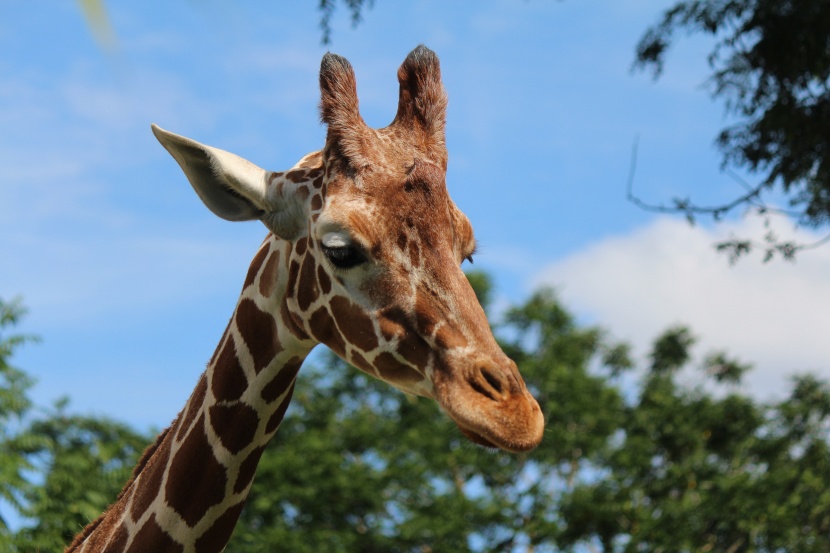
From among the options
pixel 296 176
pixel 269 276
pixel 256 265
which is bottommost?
pixel 269 276

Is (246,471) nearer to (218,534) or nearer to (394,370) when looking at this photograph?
(218,534)

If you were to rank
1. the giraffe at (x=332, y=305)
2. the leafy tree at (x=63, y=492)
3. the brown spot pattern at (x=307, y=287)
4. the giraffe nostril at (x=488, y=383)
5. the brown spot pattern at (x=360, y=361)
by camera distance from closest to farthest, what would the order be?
the giraffe nostril at (x=488, y=383)
the giraffe at (x=332, y=305)
the brown spot pattern at (x=360, y=361)
the brown spot pattern at (x=307, y=287)
the leafy tree at (x=63, y=492)

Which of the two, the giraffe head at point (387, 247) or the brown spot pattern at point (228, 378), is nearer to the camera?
the giraffe head at point (387, 247)

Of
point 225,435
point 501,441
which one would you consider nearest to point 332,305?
point 225,435

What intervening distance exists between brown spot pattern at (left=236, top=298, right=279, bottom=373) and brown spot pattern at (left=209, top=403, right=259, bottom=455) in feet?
0.57

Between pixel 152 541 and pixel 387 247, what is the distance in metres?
1.48

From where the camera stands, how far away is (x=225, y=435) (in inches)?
145

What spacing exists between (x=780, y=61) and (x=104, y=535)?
25.4 ft

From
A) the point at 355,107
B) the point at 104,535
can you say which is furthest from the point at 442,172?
the point at 104,535

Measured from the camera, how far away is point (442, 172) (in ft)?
12.3

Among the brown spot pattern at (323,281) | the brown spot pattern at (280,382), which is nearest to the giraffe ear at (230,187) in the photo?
the brown spot pattern at (323,281)

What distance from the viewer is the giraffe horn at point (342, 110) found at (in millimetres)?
3672

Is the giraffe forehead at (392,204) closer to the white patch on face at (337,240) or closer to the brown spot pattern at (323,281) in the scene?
the white patch on face at (337,240)

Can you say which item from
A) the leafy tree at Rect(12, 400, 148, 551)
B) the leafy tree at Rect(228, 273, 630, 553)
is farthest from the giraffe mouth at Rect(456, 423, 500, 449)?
the leafy tree at Rect(228, 273, 630, 553)
